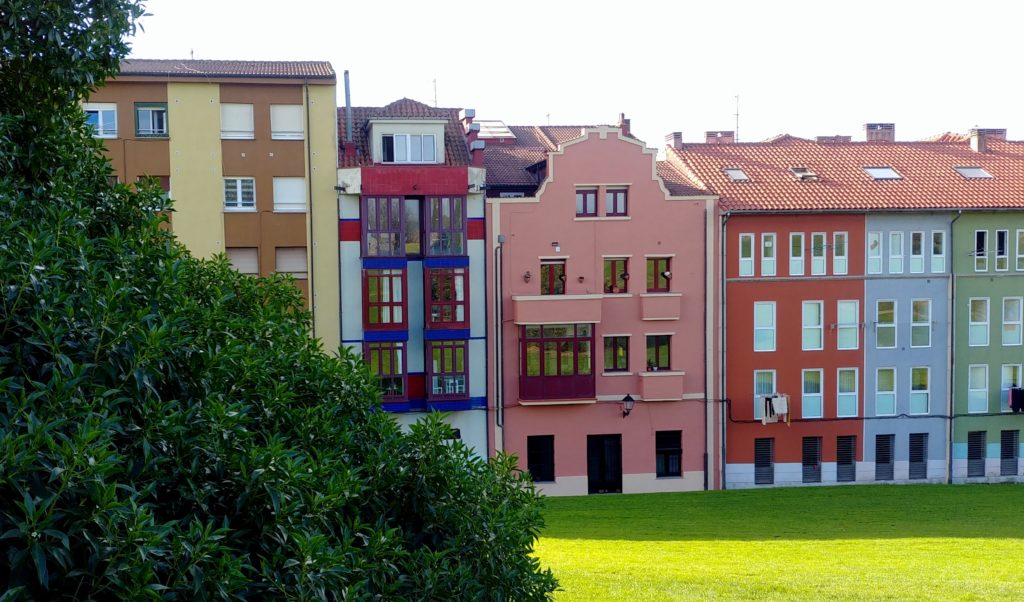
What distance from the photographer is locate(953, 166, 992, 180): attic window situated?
43.0 metres

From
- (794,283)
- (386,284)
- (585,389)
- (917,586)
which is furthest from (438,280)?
(917,586)

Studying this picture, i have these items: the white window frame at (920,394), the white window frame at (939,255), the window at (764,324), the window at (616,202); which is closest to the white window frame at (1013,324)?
the white window frame at (939,255)

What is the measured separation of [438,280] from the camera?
3738 centimetres

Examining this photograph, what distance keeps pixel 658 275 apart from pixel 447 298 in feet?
26.9

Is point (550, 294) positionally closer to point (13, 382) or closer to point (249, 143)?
point (249, 143)

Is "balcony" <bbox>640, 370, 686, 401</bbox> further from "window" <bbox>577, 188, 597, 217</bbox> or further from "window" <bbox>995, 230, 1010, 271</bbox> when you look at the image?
"window" <bbox>995, 230, 1010, 271</bbox>

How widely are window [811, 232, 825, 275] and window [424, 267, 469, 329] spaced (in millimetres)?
13544

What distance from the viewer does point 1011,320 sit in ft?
137

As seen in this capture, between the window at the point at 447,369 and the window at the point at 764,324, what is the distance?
1139 centimetres

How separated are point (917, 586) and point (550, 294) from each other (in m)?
21.4

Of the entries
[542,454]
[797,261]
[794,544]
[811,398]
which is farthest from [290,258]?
[811,398]

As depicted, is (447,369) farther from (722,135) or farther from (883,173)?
(722,135)

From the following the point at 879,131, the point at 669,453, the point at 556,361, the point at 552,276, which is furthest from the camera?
the point at 879,131

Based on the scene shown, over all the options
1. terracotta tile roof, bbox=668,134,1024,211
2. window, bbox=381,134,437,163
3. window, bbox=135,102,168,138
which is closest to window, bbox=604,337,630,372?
terracotta tile roof, bbox=668,134,1024,211
